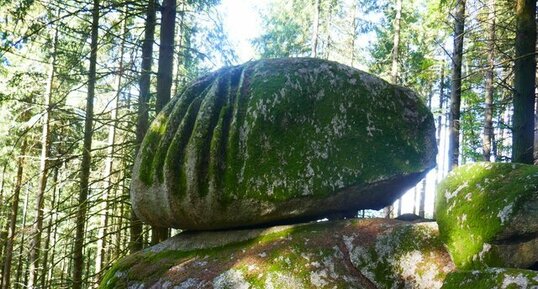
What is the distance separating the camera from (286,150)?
5.16m

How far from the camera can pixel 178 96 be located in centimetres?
615

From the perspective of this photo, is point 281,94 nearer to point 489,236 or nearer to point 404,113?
point 404,113

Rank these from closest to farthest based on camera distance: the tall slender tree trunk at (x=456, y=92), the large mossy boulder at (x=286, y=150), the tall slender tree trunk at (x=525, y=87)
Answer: the large mossy boulder at (x=286, y=150) < the tall slender tree trunk at (x=525, y=87) < the tall slender tree trunk at (x=456, y=92)

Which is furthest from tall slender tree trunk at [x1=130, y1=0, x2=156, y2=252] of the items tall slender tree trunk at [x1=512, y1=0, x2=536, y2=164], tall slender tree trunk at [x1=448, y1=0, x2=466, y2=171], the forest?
tall slender tree trunk at [x1=448, y1=0, x2=466, y2=171]

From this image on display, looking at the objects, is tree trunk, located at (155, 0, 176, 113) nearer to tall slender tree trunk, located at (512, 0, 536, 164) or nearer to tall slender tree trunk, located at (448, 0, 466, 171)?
tall slender tree trunk, located at (512, 0, 536, 164)

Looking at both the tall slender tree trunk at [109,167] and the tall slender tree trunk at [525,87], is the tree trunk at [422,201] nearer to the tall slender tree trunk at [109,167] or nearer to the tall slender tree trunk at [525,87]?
the tall slender tree trunk at [109,167]

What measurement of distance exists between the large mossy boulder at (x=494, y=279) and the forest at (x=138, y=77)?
10.1 ft

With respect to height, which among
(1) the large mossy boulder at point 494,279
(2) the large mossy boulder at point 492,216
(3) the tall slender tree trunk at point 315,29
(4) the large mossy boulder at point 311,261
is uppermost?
(3) the tall slender tree trunk at point 315,29

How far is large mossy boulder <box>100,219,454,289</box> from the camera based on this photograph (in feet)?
14.0

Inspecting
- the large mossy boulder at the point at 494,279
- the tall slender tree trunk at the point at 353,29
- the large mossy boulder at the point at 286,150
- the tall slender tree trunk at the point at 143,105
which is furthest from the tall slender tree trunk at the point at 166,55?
the tall slender tree trunk at the point at 353,29

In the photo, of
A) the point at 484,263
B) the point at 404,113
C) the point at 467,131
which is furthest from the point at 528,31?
the point at 467,131

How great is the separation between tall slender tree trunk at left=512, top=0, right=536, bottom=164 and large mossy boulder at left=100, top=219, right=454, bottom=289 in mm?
2538

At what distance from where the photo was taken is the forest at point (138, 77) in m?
6.62

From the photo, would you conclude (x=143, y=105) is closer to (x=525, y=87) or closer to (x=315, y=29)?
(x=525, y=87)
